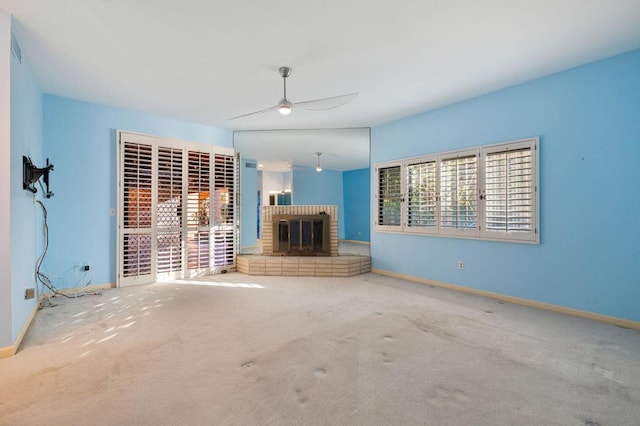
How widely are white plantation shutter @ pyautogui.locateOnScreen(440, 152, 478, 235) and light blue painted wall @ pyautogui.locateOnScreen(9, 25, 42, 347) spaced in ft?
15.6

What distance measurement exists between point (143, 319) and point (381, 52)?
3572 millimetres

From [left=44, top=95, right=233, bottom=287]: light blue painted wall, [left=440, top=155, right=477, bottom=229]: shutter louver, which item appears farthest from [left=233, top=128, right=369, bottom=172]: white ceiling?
[left=44, top=95, right=233, bottom=287]: light blue painted wall

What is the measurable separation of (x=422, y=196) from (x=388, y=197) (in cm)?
68

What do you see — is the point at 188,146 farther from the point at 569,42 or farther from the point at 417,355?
the point at 569,42

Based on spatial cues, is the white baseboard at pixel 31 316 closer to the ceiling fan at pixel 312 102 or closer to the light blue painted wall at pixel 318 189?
the ceiling fan at pixel 312 102

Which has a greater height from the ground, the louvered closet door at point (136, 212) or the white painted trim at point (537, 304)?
the louvered closet door at point (136, 212)

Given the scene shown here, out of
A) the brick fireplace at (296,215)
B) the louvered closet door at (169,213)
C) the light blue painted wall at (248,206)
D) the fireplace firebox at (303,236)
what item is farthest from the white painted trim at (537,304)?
the light blue painted wall at (248,206)

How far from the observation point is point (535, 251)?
3703 mm

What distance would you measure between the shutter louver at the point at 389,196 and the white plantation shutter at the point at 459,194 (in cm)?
81

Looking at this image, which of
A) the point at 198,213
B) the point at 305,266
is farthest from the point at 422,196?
the point at 198,213

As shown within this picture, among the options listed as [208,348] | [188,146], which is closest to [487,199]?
[208,348]

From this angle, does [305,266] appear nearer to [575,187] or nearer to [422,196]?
[422,196]

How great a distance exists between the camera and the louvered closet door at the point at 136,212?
15.4 ft

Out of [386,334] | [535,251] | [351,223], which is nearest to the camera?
[386,334]
